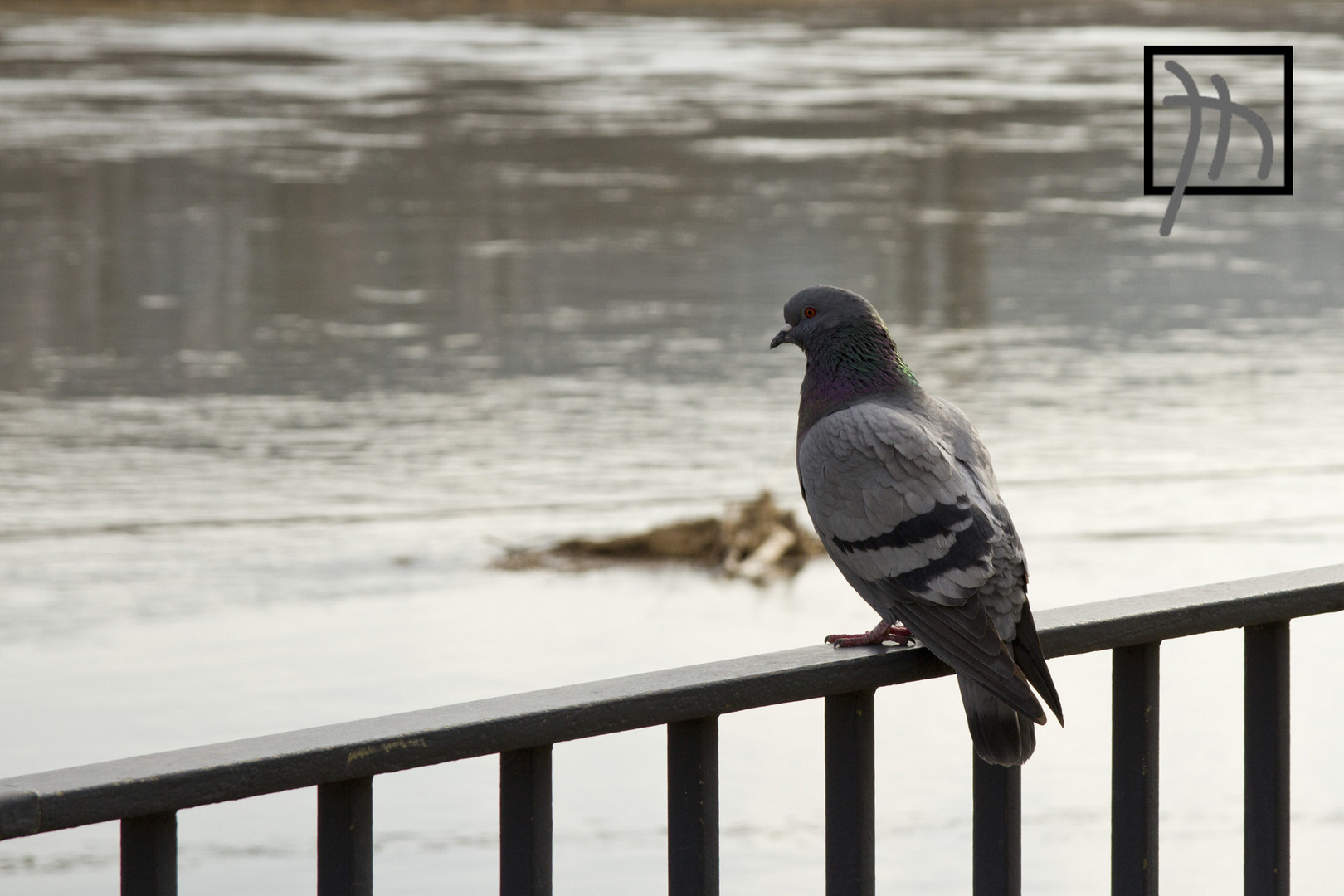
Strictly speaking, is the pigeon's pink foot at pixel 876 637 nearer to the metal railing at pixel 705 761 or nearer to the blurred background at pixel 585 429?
the metal railing at pixel 705 761

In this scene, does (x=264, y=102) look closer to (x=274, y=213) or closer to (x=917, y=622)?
(x=274, y=213)

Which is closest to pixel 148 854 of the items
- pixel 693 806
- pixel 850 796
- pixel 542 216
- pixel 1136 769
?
pixel 693 806

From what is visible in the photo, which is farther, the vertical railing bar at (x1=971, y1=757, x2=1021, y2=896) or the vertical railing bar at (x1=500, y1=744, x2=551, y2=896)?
the vertical railing bar at (x1=971, y1=757, x2=1021, y2=896)

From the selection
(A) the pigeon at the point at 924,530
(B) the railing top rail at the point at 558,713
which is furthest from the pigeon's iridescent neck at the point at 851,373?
(B) the railing top rail at the point at 558,713

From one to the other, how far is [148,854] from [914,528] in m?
1.00

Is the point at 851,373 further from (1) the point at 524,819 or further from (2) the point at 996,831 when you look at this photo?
(1) the point at 524,819

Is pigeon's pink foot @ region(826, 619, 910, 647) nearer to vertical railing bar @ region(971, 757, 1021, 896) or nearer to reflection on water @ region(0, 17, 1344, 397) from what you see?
vertical railing bar @ region(971, 757, 1021, 896)

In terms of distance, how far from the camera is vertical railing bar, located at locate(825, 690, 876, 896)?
2.09m

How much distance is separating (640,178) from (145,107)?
25.0 ft

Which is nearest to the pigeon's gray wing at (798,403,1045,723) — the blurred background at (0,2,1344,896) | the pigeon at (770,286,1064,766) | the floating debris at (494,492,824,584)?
the pigeon at (770,286,1064,766)

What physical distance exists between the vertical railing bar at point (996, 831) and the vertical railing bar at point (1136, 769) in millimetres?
121

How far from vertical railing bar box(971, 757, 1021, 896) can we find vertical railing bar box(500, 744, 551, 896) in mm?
521

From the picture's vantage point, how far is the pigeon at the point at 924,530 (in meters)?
2.23

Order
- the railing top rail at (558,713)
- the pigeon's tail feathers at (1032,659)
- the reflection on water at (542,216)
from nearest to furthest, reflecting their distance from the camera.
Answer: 1. the railing top rail at (558,713)
2. the pigeon's tail feathers at (1032,659)
3. the reflection on water at (542,216)
